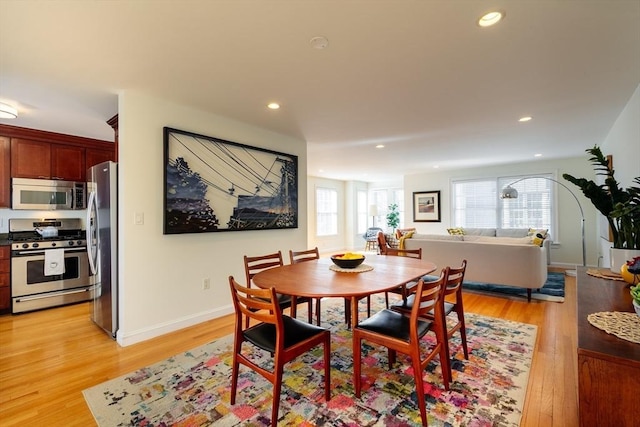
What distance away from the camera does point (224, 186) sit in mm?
3471

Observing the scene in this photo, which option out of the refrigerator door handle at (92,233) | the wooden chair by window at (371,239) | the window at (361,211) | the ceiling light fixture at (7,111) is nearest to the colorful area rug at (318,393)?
the refrigerator door handle at (92,233)

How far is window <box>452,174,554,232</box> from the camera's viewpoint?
264 inches

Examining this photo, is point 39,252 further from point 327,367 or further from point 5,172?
point 327,367

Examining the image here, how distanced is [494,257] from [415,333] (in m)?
3.14

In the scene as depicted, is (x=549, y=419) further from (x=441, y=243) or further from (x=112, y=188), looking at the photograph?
(x=112, y=188)

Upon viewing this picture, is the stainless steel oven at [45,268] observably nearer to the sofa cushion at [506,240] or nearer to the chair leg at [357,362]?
the chair leg at [357,362]

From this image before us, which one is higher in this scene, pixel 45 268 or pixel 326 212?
pixel 326 212

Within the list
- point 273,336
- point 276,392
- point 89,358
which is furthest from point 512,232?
point 89,358

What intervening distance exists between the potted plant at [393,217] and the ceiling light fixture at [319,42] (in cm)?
810

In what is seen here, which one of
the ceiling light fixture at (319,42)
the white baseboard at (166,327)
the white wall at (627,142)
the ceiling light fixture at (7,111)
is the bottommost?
the white baseboard at (166,327)

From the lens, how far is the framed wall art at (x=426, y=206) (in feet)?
26.7

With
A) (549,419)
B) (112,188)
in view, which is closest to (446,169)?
(549,419)

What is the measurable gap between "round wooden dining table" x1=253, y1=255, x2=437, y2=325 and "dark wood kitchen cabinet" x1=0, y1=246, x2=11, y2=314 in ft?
11.9

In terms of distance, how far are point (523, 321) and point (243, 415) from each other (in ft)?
10.2
